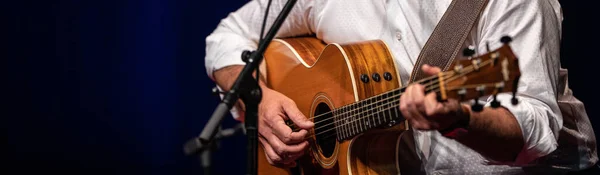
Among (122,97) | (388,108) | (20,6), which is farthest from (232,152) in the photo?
(388,108)

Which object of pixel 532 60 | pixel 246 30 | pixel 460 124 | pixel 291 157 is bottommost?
pixel 291 157

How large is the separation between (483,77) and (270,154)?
3.36ft

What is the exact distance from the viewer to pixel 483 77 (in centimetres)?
171

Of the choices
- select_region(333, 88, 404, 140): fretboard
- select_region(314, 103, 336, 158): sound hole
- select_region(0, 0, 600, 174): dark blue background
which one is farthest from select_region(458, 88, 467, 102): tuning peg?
select_region(0, 0, 600, 174): dark blue background

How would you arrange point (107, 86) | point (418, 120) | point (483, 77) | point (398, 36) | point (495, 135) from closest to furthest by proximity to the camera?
point (483, 77) → point (418, 120) → point (495, 135) → point (398, 36) → point (107, 86)

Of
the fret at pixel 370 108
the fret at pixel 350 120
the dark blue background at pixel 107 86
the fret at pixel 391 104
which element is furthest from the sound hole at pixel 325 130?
the dark blue background at pixel 107 86

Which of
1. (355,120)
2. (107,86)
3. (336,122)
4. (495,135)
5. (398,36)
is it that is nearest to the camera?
(495,135)

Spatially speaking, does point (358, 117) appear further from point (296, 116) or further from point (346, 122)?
point (296, 116)

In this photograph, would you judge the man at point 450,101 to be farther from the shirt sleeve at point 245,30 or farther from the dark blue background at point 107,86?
the dark blue background at point 107,86

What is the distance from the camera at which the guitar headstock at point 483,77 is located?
168 cm

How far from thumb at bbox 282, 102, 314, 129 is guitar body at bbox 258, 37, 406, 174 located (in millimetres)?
40

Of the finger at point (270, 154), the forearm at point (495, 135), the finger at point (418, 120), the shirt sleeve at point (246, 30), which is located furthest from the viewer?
the shirt sleeve at point (246, 30)

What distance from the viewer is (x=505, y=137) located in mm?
1984

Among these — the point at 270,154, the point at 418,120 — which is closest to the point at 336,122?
the point at 270,154
